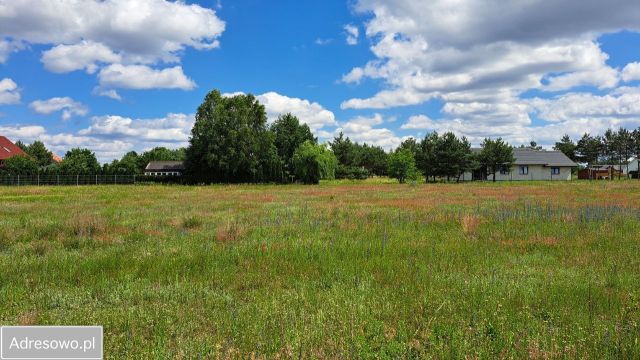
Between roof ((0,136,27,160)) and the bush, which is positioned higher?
roof ((0,136,27,160))

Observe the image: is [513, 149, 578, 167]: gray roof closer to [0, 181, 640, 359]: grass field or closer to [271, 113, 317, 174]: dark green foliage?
[271, 113, 317, 174]: dark green foliage

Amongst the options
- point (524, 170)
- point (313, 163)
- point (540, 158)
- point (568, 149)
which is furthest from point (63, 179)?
point (568, 149)

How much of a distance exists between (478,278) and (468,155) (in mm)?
64089

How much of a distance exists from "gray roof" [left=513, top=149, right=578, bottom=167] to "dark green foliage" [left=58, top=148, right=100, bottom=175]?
7494 centimetres

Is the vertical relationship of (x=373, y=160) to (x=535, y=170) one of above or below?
above

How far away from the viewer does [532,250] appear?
10039 millimetres

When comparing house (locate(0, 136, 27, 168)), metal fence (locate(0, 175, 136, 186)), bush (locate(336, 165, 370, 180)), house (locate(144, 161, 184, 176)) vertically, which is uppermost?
house (locate(0, 136, 27, 168))

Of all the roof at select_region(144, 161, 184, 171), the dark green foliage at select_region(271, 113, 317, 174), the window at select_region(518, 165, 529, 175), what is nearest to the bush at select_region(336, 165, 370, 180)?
the dark green foliage at select_region(271, 113, 317, 174)

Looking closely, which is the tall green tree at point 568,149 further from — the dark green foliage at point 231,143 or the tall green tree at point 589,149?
the dark green foliage at point 231,143

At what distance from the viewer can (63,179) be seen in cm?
6203

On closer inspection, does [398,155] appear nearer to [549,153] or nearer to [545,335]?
[549,153]

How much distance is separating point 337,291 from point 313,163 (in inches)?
2317

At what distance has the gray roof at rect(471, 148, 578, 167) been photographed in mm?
78562

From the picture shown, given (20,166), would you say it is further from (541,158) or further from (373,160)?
(541,158)
